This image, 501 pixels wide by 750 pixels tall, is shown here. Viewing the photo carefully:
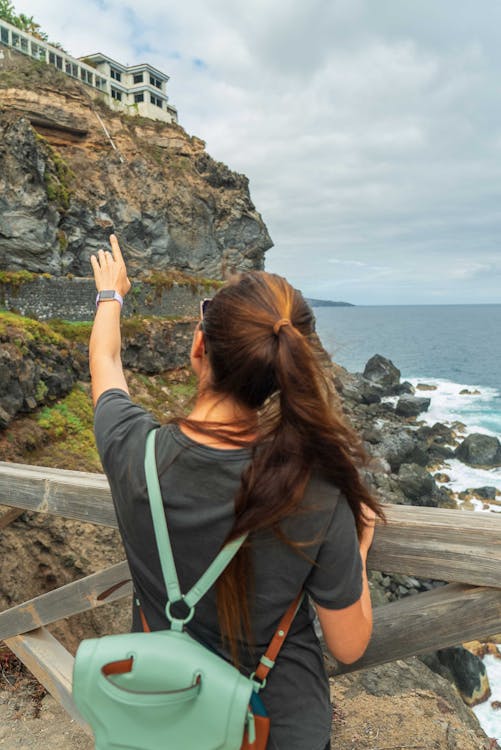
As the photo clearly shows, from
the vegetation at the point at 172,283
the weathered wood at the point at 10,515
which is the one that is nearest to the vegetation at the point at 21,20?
the vegetation at the point at 172,283

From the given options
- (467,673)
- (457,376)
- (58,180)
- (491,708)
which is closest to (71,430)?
(467,673)

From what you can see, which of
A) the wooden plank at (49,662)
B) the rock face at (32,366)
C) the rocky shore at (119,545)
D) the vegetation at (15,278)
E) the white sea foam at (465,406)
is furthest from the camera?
the white sea foam at (465,406)

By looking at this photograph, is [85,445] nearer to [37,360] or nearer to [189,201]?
[37,360]

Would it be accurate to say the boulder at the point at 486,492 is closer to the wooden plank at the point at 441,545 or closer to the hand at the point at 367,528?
the wooden plank at the point at 441,545

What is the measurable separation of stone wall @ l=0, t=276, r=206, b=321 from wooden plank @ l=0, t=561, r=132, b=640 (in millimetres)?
17701

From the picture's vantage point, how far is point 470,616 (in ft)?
5.47

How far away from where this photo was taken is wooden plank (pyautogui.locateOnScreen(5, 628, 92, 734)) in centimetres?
255

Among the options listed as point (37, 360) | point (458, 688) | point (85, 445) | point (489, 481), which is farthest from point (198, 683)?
point (489, 481)

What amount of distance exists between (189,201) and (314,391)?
122 feet

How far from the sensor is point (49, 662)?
2.72m

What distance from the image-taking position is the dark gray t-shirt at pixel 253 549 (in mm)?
1263

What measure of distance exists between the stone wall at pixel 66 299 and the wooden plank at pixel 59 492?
57.8 feet

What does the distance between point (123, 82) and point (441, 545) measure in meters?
54.9

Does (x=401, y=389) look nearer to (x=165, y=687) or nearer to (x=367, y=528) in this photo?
(x=367, y=528)
